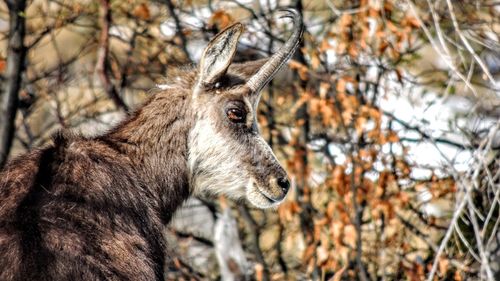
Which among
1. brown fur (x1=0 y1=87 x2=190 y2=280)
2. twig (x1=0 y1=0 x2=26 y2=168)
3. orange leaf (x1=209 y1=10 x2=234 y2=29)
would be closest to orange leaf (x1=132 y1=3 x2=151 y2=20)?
orange leaf (x1=209 y1=10 x2=234 y2=29)

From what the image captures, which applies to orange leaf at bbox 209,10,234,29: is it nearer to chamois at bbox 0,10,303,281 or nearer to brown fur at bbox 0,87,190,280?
chamois at bbox 0,10,303,281

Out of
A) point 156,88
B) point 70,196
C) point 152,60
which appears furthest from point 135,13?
point 70,196

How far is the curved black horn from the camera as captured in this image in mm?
6637

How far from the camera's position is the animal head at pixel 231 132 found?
256 inches

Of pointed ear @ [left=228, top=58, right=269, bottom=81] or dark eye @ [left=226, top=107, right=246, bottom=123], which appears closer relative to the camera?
dark eye @ [left=226, top=107, right=246, bottom=123]

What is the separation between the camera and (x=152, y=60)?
9.46 metres

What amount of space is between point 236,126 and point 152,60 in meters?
3.01

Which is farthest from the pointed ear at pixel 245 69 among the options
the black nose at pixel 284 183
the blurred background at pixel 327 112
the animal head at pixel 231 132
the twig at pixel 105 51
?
the twig at pixel 105 51

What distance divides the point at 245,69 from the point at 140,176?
1.15m

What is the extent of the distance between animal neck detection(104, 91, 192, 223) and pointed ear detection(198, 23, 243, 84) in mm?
222

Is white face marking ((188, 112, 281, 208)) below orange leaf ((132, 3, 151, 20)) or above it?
below

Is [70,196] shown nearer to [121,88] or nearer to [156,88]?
[156,88]

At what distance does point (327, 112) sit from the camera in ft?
28.3

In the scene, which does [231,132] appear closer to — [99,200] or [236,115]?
[236,115]
